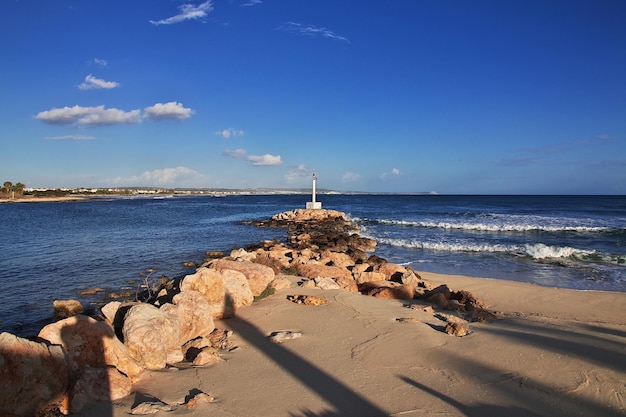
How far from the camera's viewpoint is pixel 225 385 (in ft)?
15.3

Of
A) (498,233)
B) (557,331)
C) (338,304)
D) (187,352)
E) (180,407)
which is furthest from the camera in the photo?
(498,233)

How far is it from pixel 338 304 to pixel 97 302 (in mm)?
6157

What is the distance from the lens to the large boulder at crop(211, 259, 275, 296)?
8.38m


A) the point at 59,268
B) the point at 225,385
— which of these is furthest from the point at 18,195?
the point at 225,385

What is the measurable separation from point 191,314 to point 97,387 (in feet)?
6.45

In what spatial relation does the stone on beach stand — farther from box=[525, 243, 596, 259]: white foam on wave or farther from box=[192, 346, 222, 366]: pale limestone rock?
box=[525, 243, 596, 259]: white foam on wave

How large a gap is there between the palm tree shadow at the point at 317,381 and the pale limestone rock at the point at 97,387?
6.39 feet

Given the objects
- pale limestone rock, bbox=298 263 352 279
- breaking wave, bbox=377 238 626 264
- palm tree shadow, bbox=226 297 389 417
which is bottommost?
breaking wave, bbox=377 238 626 264

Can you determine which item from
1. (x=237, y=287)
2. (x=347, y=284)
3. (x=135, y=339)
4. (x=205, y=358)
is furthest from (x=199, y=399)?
(x=347, y=284)

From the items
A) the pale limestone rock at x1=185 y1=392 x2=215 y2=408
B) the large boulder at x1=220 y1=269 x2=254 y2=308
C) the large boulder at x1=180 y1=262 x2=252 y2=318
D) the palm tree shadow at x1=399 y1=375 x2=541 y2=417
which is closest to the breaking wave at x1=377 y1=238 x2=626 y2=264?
the large boulder at x1=220 y1=269 x2=254 y2=308

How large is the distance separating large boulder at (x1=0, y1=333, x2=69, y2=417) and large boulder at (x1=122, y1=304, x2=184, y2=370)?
3.24ft

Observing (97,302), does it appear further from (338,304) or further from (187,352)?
(338,304)

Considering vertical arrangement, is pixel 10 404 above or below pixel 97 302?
above

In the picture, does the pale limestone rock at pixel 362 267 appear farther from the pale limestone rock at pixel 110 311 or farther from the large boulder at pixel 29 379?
the large boulder at pixel 29 379
